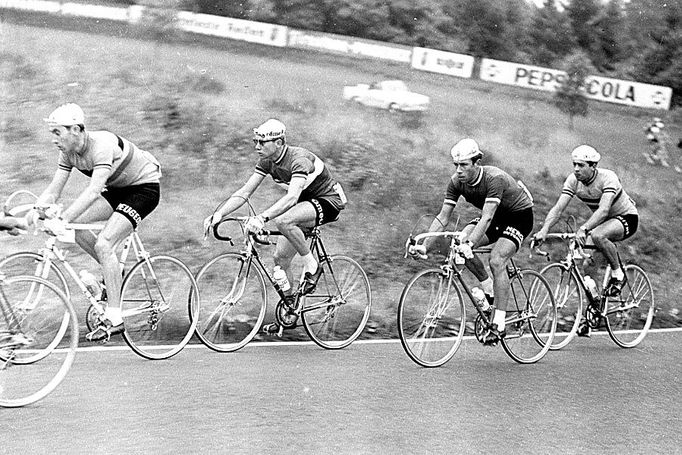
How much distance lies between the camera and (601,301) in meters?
10.6

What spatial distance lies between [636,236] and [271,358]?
9.15m

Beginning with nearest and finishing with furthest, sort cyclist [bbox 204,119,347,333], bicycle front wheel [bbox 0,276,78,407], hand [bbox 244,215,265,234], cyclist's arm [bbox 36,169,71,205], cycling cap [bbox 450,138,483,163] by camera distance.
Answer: bicycle front wheel [bbox 0,276,78,407], cyclist's arm [bbox 36,169,71,205], hand [bbox 244,215,265,234], cycling cap [bbox 450,138,483,163], cyclist [bbox 204,119,347,333]

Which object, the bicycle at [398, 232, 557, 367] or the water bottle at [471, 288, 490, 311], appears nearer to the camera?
the bicycle at [398, 232, 557, 367]

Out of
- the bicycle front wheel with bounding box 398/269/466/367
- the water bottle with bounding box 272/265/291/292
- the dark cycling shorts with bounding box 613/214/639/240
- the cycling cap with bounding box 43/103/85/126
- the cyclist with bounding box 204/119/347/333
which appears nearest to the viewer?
the cycling cap with bounding box 43/103/85/126

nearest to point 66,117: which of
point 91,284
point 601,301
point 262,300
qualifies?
point 91,284

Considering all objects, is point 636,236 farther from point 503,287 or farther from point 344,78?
point 503,287

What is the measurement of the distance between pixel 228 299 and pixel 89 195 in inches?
83.0

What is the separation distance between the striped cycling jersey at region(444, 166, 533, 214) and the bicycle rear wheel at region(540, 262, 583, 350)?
1.18m

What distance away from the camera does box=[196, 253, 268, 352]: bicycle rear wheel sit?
880 cm

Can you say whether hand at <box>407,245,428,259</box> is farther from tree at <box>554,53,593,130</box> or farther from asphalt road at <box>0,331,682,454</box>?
tree at <box>554,53,593,130</box>

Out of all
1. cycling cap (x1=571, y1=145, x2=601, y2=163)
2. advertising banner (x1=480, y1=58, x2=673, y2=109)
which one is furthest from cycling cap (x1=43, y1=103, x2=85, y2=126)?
advertising banner (x1=480, y1=58, x2=673, y2=109)

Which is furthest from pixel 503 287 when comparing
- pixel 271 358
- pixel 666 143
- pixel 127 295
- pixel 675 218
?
pixel 666 143

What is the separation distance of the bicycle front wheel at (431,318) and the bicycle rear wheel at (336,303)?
1071mm

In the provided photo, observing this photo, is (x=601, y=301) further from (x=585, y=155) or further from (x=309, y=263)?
(x=309, y=263)
